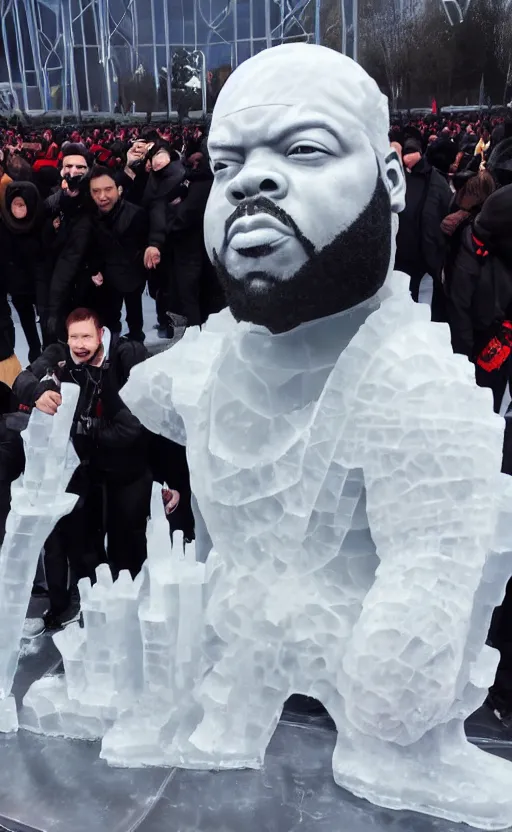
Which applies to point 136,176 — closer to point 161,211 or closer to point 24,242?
point 161,211

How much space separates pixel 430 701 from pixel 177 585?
1.65 feet

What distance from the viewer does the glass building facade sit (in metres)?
9.22

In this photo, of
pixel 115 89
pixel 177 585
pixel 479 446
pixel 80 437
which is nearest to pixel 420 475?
pixel 479 446

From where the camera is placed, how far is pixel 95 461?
2.32 meters

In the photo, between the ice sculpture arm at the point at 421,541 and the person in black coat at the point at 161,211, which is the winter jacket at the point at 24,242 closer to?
the person in black coat at the point at 161,211

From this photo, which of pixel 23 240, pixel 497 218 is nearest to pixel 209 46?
pixel 23 240

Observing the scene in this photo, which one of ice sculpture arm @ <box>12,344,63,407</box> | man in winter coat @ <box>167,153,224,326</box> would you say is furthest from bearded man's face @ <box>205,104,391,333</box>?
man in winter coat @ <box>167,153,224,326</box>

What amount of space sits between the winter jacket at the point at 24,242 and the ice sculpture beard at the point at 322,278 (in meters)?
2.87

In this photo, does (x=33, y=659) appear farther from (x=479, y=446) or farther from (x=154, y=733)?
(x=479, y=446)

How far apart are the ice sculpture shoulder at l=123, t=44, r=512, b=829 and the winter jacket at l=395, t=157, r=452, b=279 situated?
271cm

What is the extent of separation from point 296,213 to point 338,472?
0.41m

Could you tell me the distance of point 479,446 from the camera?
1289mm

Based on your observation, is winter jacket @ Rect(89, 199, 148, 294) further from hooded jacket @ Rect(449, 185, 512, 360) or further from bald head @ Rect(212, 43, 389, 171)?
bald head @ Rect(212, 43, 389, 171)

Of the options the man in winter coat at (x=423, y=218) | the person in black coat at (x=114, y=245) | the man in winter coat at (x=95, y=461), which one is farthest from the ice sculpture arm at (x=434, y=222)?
the man in winter coat at (x=95, y=461)
